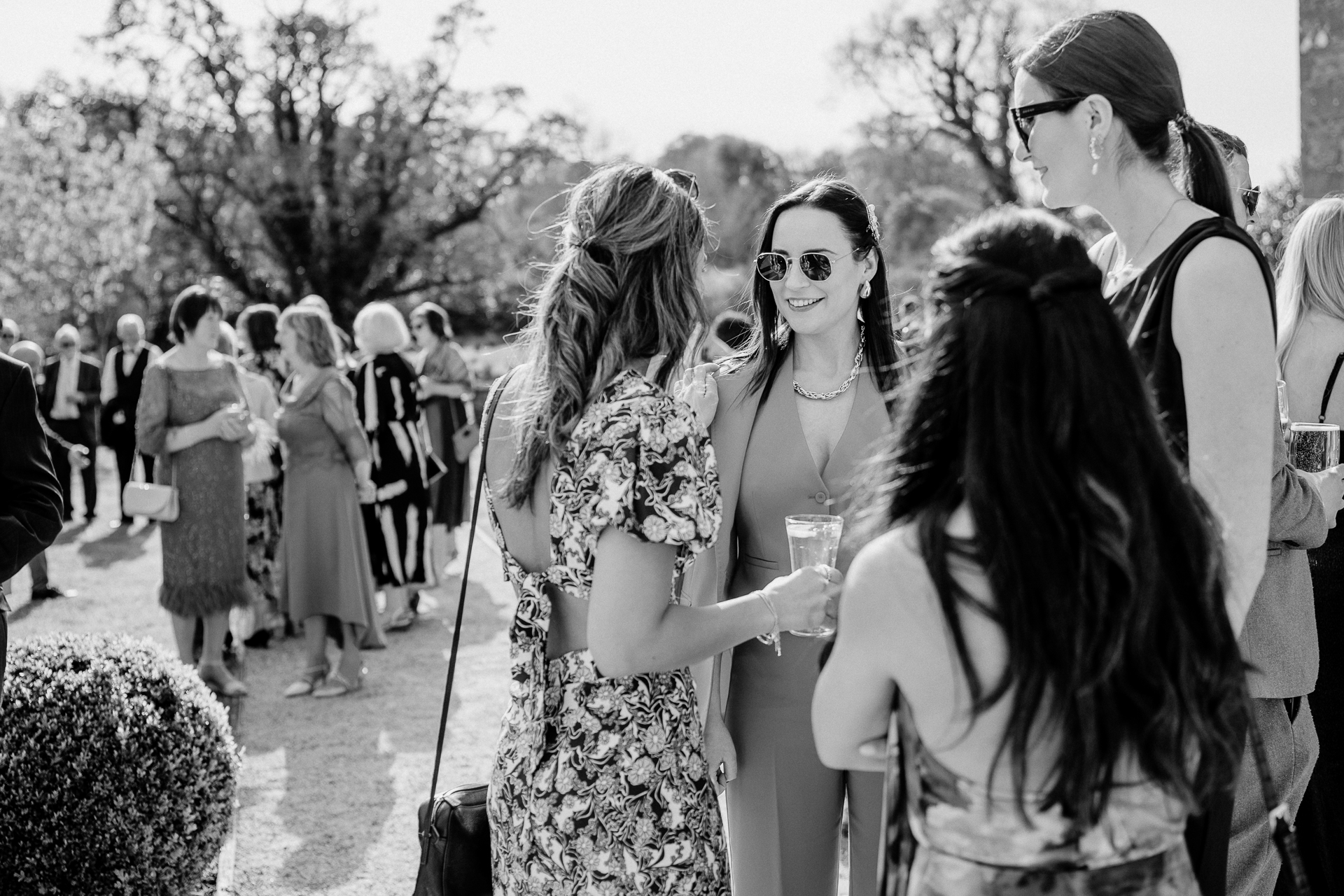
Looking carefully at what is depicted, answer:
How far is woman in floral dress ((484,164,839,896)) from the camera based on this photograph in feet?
6.67

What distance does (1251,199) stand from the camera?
3668 mm

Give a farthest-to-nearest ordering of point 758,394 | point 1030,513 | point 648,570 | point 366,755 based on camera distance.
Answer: point 366,755 < point 758,394 < point 648,570 < point 1030,513

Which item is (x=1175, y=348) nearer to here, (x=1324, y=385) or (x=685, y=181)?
(x=685, y=181)

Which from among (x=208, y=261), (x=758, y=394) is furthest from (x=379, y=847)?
(x=208, y=261)

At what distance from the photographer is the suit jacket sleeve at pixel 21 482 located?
2.77 meters

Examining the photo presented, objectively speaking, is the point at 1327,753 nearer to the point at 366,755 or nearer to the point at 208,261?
the point at 366,755

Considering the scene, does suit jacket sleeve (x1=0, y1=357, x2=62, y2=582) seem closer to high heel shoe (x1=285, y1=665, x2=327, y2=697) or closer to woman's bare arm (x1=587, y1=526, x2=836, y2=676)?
woman's bare arm (x1=587, y1=526, x2=836, y2=676)

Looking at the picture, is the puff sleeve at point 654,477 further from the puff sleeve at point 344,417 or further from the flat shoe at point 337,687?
the flat shoe at point 337,687

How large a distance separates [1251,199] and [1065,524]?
2.68 metres

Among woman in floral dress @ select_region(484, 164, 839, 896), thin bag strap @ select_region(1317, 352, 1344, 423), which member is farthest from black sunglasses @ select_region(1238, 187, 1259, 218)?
woman in floral dress @ select_region(484, 164, 839, 896)

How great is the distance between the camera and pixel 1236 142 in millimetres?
3410

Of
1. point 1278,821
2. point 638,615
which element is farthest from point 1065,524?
point 638,615

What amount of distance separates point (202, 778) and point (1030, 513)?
10.9ft

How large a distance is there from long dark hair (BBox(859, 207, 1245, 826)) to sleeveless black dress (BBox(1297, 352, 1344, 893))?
2.15 m
